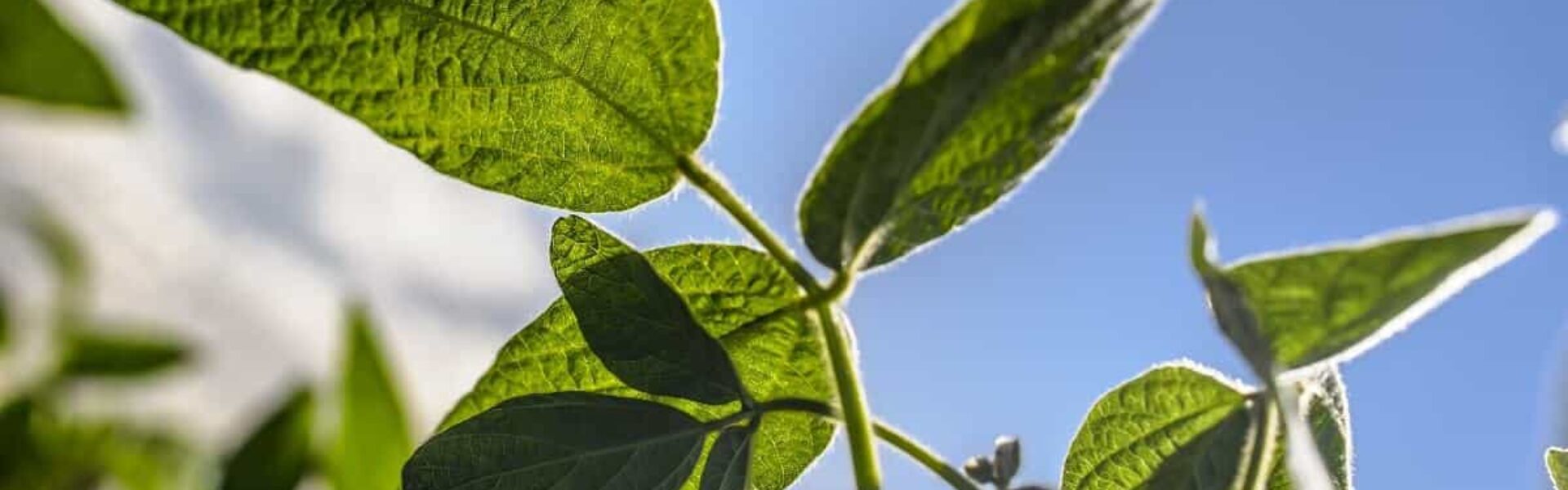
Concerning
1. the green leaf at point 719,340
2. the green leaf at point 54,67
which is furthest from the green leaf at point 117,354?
the green leaf at point 719,340

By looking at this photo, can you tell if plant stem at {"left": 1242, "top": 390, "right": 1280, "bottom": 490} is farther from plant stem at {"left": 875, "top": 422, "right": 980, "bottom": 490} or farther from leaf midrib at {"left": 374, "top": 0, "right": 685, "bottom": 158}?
leaf midrib at {"left": 374, "top": 0, "right": 685, "bottom": 158}

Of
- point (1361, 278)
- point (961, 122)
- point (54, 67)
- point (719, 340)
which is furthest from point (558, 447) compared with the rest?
point (54, 67)

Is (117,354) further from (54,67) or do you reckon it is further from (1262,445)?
(1262,445)

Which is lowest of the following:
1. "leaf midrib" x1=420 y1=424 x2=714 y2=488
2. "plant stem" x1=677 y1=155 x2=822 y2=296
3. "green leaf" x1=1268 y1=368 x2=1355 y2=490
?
"green leaf" x1=1268 y1=368 x2=1355 y2=490

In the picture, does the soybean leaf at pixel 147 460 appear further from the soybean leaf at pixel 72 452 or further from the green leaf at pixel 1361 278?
the green leaf at pixel 1361 278

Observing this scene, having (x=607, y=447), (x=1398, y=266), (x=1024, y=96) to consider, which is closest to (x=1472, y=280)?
(x=1398, y=266)

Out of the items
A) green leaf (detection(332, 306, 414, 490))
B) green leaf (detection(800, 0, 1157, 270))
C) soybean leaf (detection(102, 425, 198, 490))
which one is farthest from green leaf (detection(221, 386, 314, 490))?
green leaf (detection(800, 0, 1157, 270))
